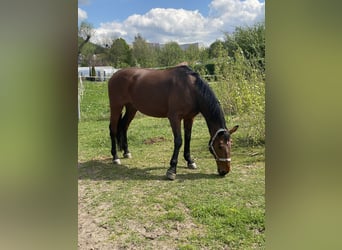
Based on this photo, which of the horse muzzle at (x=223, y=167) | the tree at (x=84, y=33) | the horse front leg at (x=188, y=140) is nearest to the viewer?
the tree at (x=84, y=33)

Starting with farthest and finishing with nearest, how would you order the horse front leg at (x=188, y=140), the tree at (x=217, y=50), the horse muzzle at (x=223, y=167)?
1. the horse front leg at (x=188, y=140)
2. the horse muzzle at (x=223, y=167)
3. the tree at (x=217, y=50)

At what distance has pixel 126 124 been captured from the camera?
2373 millimetres

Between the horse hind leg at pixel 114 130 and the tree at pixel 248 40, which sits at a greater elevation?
the tree at pixel 248 40

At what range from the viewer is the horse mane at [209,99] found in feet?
7.04

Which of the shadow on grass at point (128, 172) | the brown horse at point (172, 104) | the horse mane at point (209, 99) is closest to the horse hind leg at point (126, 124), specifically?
the brown horse at point (172, 104)

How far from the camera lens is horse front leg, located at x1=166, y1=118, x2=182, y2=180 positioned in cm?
216

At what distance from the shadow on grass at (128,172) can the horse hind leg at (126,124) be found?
13 centimetres

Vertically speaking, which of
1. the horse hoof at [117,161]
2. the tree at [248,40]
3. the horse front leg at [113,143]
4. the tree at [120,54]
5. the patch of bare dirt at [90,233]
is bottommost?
the patch of bare dirt at [90,233]

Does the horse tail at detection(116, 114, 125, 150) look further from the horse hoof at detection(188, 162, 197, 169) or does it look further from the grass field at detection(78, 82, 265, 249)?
the horse hoof at detection(188, 162, 197, 169)

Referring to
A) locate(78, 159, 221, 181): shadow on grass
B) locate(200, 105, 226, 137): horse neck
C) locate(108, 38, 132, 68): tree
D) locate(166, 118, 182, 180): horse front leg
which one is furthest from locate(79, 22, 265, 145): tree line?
locate(78, 159, 221, 181): shadow on grass

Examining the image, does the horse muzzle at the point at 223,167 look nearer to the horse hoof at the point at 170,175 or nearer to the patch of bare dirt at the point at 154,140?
the horse hoof at the point at 170,175
